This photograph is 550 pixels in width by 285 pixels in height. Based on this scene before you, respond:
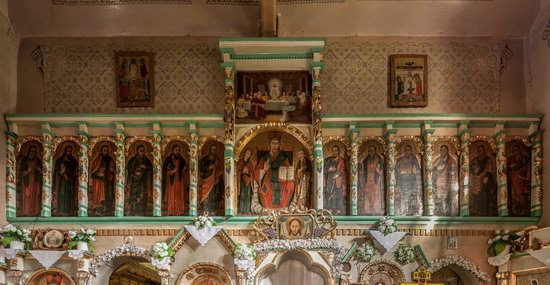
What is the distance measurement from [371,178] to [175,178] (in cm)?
386

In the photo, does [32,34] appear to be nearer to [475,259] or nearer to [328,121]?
[328,121]

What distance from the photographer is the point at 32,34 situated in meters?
15.1

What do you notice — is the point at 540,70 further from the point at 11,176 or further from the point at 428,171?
the point at 11,176

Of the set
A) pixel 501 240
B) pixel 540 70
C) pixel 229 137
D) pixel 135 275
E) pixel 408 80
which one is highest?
pixel 540 70

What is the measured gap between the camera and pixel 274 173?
14.6 meters

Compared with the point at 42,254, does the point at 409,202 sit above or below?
above

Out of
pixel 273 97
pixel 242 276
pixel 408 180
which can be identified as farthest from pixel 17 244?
pixel 408 180

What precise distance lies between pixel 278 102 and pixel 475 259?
4.85 m

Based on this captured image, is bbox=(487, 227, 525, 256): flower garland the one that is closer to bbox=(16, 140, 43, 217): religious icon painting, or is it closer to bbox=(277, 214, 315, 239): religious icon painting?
bbox=(277, 214, 315, 239): religious icon painting

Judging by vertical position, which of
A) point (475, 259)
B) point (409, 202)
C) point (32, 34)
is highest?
point (32, 34)

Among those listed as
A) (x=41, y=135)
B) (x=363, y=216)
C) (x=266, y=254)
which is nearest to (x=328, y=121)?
(x=363, y=216)

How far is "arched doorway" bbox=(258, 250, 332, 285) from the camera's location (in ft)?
45.4

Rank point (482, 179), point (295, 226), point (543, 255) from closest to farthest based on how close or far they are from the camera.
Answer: point (543, 255) < point (295, 226) < point (482, 179)

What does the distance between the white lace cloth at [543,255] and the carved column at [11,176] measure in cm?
956
